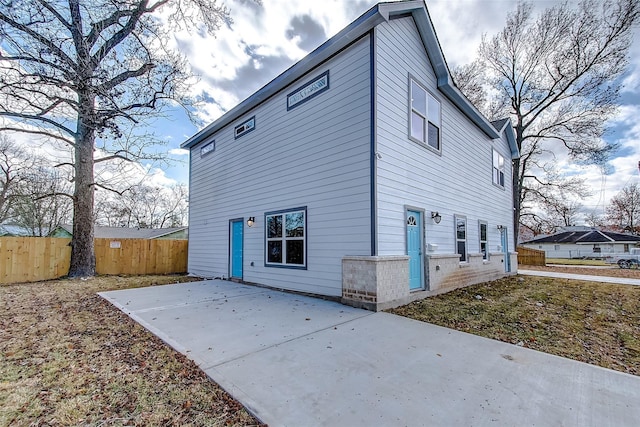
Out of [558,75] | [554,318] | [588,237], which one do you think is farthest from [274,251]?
[588,237]

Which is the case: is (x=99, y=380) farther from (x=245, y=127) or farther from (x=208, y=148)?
(x=208, y=148)

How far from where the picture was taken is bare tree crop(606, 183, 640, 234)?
34.3 m

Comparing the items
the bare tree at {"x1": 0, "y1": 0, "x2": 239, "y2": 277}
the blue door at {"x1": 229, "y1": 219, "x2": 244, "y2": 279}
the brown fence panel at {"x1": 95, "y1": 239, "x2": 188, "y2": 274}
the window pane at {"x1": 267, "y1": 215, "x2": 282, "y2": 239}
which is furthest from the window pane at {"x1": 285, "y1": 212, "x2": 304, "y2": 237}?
the brown fence panel at {"x1": 95, "y1": 239, "x2": 188, "y2": 274}

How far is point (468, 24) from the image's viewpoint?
1038 cm

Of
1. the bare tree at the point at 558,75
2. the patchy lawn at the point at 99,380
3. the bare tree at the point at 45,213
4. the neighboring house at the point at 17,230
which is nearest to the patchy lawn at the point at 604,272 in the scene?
the bare tree at the point at 558,75

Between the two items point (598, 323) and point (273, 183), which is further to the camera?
point (273, 183)

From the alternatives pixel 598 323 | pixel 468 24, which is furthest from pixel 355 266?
pixel 468 24

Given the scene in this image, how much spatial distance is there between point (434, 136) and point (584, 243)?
36.6 meters

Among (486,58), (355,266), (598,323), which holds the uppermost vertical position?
(486,58)

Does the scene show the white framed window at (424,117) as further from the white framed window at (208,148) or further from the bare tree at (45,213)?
the bare tree at (45,213)

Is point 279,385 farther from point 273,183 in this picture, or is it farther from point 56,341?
point 273,183

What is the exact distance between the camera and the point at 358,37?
6133 millimetres

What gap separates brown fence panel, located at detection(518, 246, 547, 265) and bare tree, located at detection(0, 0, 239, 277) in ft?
71.9

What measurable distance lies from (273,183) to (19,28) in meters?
5.50
